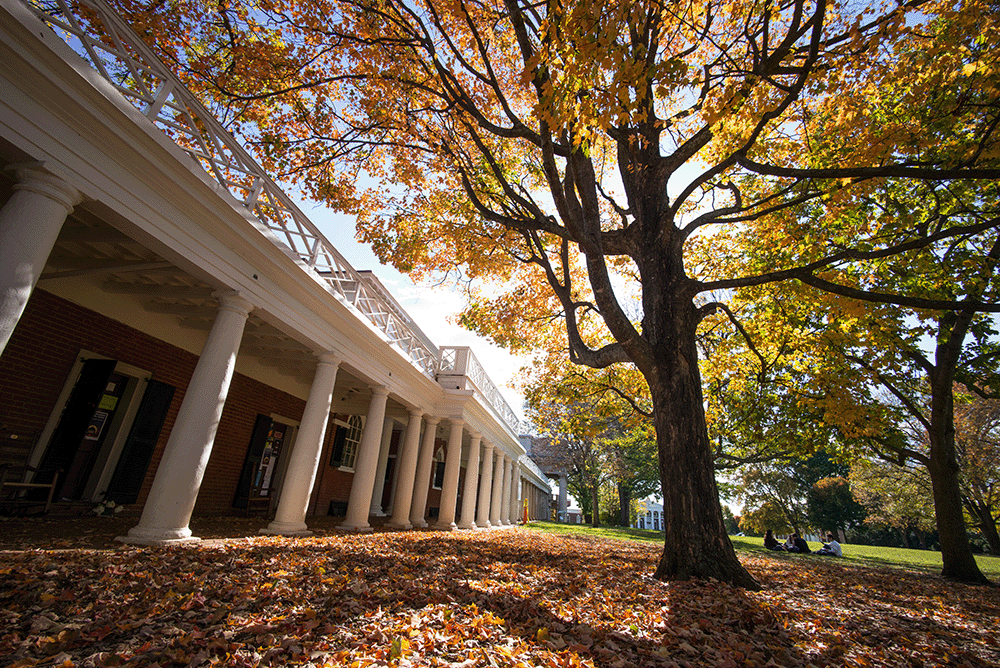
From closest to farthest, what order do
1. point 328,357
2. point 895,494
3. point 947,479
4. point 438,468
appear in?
point 328,357
point 947,479
point 438,468
point 895,494

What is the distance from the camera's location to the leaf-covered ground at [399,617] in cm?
294

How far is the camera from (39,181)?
4.23 meters

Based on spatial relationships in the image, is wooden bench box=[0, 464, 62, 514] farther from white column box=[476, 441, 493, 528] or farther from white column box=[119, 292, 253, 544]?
white column box=[476, 441, 493, 528]

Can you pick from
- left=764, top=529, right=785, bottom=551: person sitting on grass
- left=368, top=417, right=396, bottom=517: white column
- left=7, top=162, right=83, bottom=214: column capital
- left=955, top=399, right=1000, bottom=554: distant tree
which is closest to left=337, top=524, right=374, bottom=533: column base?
left=368, top=417, right=396, bottom=517: white column

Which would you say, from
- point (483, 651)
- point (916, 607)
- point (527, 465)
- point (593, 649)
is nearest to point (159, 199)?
point (483, 651)

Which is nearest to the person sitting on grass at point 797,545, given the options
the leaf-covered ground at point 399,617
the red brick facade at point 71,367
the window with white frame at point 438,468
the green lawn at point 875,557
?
the green lawn at point 875,557

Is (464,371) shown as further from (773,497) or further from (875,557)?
(773,497)

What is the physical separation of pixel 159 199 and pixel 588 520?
43.6 m

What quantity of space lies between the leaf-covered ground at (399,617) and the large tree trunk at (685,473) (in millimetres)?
416

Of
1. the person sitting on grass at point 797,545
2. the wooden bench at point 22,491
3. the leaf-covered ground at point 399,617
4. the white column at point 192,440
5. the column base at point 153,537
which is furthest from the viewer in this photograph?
the person sitting on grass at point 797,545

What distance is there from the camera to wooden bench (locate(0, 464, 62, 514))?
6762 mm

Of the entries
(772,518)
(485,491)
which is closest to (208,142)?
(485,491)

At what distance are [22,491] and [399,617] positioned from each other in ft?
25.4

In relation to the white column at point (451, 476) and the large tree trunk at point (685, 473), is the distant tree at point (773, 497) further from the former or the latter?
the large tree trunk at point (685, 473)
